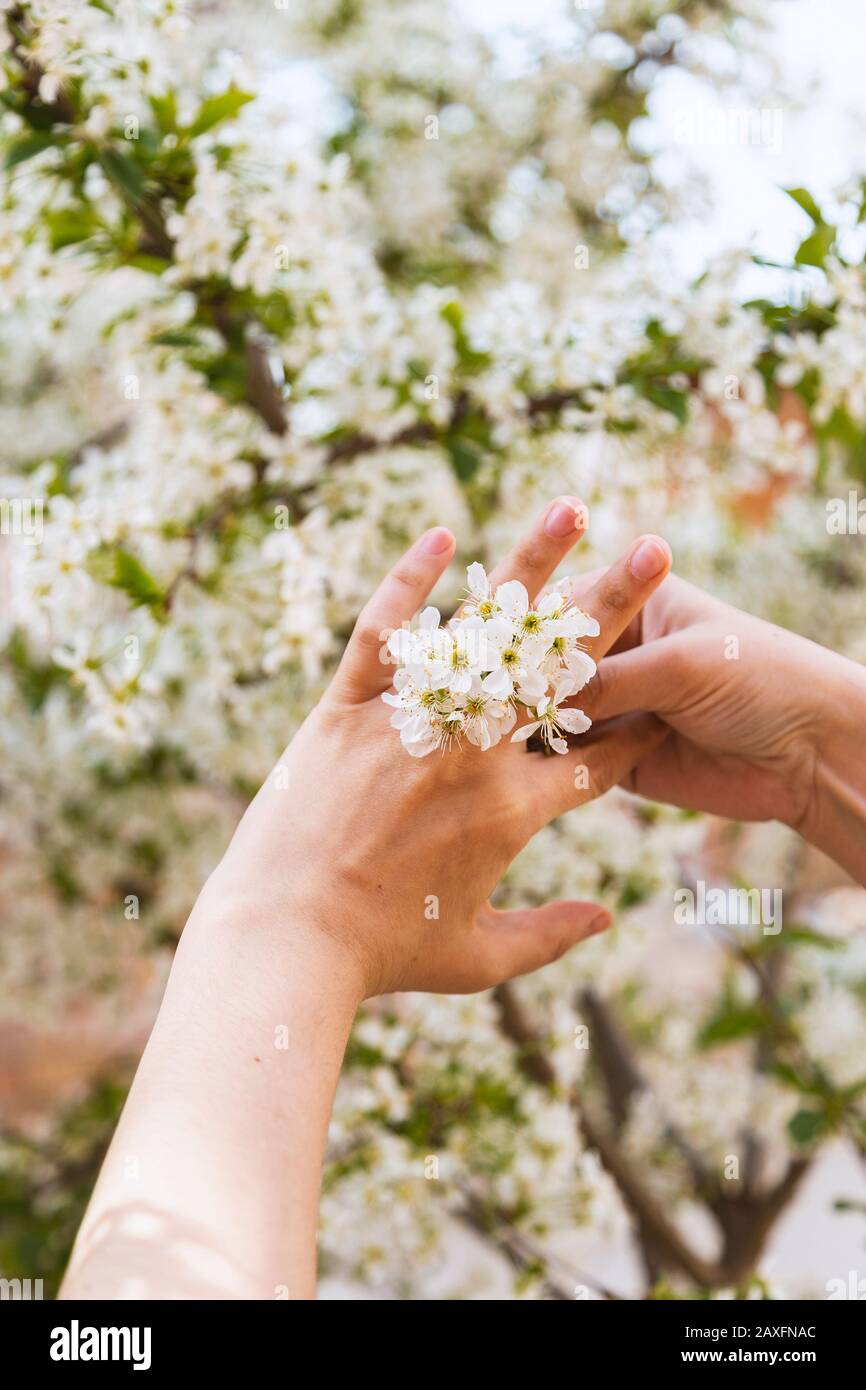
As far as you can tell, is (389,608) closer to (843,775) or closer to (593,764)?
(593,764)

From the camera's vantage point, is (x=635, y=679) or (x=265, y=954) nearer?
(x=265, y=954)

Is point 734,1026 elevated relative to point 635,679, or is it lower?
lower

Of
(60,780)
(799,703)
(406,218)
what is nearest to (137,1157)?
(799,703)

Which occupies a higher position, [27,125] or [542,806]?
[27,125]

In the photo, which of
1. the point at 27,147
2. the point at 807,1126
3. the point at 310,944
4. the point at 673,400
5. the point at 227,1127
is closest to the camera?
the point at 227,1127

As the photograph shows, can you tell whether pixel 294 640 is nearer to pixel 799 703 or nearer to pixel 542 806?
pixel 542 806

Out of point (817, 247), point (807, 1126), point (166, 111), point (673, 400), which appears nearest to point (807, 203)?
point (817, 247)

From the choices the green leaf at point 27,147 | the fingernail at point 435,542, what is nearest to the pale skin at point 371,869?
the fingernail at point 435,542
